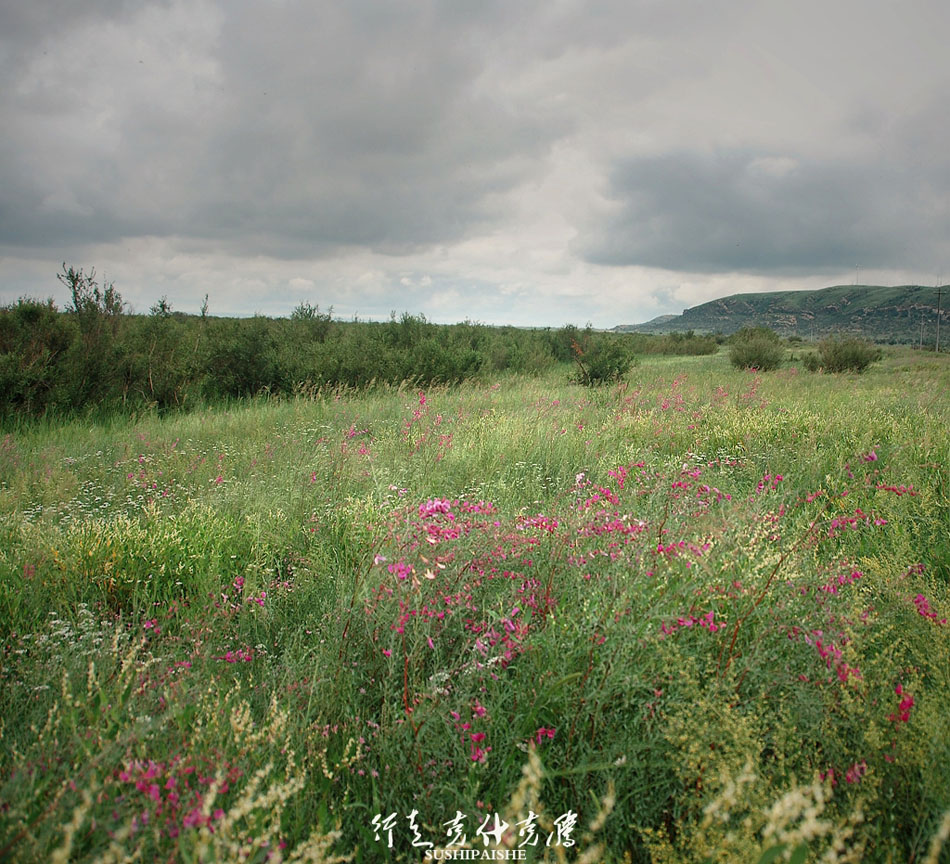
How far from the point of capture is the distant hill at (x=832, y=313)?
408ft

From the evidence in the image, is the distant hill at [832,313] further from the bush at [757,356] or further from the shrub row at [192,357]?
the shrub row at [192,357]

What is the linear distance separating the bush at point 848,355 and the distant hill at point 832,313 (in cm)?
8939

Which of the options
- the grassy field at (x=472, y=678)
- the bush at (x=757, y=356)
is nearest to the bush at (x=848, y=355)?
the bush at (x=757, y=356)

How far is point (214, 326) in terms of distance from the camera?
1619 centimetres

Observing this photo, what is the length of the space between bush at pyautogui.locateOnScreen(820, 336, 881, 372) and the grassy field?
62.1 feet

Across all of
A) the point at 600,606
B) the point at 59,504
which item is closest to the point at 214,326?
the point at 59,504

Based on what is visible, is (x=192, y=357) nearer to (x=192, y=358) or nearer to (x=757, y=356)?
(x=192, y=358)

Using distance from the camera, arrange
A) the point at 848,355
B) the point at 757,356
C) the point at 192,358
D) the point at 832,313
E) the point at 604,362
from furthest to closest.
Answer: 1. the point at 832,313
2. the point at 757,356
3. the point at 848,355
4. the point at 604,362
5. the point at 192,358

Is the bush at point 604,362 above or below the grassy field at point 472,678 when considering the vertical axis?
above

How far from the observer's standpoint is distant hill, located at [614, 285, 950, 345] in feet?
408

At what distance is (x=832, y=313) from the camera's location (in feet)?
504

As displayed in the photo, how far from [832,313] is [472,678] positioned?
187348 mm

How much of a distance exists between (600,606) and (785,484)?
345 cm

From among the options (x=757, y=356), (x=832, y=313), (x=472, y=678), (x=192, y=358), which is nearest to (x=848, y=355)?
(x=757, y=356)
